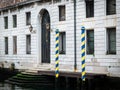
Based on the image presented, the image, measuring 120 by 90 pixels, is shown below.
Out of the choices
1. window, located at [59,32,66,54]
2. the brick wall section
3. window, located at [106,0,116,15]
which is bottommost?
window, located at [59,32,66,54]

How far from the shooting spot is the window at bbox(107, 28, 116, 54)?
72.0 ft

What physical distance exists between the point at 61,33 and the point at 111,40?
5265 mm

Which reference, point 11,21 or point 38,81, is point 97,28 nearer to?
point 38,81

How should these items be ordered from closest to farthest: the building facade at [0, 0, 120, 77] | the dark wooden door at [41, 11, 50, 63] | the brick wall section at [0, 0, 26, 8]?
the building facade at [0, 0, 120, 77] → the dark wooden door at [41, 11, 50, 63] → the brick wall section at [0, 0, 26, 8]

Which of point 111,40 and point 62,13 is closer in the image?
point 111,40

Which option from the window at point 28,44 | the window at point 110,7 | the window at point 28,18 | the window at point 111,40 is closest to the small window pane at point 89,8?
the window at point 110,7

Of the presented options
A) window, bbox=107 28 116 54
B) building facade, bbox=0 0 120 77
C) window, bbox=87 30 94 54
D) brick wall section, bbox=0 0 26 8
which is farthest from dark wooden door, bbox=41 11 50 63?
window, bbox=107 28 116 54

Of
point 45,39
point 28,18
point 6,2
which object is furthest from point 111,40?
point 6,2

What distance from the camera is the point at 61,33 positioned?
26484 mm

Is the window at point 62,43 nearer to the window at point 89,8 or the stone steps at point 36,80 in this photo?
the stone steps at point 36,80

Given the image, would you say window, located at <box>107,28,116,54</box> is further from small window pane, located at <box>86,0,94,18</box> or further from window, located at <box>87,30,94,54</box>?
small window pane, located at <box>86,0,94,18</box>

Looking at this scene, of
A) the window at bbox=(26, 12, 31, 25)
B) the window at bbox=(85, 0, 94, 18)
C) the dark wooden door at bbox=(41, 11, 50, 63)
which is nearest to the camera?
the window at bbox=(85, 0, 94, 18)

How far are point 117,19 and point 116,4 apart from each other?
0.87m

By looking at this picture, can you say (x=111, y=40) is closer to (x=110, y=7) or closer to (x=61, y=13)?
(x=110, y=7)
